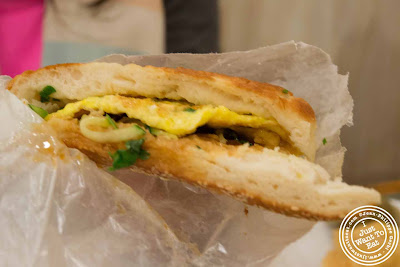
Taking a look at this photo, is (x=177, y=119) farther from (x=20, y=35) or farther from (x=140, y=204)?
(x=20, y=35)

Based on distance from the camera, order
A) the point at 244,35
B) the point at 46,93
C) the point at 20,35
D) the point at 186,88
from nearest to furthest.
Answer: the point at 186,88 → the point at 46,93 → the point at 20,35 → the point at 244,35

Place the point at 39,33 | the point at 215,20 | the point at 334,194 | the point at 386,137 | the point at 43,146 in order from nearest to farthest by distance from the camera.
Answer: the point at 334,194 → the point at 43,146 → the point at 39,33 → the point at 215,20 → the point at 386,137

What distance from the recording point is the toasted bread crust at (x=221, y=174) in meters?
0.80

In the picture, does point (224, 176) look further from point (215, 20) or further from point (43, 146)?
point (215, 20)

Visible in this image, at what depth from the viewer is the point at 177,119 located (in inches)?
36.7

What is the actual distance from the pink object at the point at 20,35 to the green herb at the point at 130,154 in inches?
75.8

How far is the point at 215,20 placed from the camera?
277 centimetres

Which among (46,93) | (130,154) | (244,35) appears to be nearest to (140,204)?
(130,154)

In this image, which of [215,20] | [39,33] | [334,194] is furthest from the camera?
[215,20]

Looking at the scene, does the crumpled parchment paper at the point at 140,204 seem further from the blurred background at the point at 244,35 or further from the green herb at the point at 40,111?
the blurred background at the point at 244,35

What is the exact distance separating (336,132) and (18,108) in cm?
92

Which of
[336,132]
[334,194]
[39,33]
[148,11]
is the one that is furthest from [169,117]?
[39,33]

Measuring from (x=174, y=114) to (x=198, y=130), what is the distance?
100 mm

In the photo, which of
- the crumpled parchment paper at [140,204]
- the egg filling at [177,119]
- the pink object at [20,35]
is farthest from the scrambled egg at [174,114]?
the pink object at [20,35]
